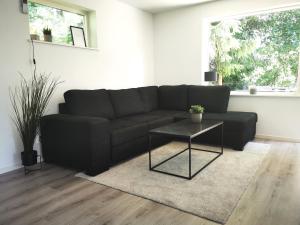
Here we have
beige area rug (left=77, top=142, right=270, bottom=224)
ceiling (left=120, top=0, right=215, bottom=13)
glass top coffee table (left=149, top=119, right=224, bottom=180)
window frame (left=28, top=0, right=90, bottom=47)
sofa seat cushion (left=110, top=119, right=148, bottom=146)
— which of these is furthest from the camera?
ceiling (left=120, top=0, right=215, bottom=13)

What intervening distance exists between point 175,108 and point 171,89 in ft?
1.32

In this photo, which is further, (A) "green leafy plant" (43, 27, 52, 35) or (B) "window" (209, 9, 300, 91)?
(B) "window" (209, 9, 300, 91)

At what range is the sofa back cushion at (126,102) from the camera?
3674 millimetres

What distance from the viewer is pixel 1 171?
271 centimetres

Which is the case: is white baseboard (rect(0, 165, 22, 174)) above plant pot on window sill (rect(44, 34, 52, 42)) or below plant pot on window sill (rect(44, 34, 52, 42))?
below

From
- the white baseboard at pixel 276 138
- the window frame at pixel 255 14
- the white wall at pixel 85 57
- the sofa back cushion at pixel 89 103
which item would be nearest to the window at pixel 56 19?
the white wall at pixel 85 57

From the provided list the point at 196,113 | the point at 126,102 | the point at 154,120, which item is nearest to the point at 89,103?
the point at 126,102

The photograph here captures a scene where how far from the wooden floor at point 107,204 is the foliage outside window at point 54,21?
2001mm

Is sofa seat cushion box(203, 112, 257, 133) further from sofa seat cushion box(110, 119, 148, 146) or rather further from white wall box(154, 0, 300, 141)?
sofa seat cushion box(110, 119, 148, 146)

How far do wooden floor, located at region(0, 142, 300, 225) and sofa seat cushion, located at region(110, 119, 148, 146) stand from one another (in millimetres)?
625

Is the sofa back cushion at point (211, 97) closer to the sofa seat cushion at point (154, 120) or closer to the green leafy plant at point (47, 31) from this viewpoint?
the sofa seat cushion at point (154, 120)

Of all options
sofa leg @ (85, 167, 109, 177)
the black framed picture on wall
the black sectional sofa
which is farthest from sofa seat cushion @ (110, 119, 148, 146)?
the black framed picture on wall

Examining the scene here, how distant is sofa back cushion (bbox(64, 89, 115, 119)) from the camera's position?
3086 millimetres

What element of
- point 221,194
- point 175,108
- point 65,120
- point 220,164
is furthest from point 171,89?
point 221,194
